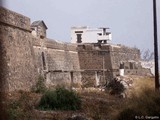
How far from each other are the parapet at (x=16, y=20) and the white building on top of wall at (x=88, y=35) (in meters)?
28.1

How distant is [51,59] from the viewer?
83.8ft

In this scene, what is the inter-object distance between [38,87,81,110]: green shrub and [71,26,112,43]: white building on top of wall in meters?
34.3

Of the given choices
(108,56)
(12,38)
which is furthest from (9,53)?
(108,56)

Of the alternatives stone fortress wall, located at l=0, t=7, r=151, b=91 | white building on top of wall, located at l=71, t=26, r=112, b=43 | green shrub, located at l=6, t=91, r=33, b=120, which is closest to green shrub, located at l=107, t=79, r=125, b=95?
stone fortress wall, located at l=0, t=7, r=151, b=91

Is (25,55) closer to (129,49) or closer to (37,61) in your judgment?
Result: (37,61)

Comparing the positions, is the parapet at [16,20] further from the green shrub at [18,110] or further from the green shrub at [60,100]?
the green shrub at [18,110]

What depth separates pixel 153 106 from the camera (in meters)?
9.04


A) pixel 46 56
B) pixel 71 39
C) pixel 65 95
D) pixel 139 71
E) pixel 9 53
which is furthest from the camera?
pixel 71 39

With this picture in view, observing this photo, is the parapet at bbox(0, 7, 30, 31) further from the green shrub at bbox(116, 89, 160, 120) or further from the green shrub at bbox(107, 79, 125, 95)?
the green shrub at bbox(116, 89, 160, 120)

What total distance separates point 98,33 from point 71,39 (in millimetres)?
3544

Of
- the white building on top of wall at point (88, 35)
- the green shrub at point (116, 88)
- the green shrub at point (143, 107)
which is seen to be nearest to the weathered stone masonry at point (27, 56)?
the green shrub at point (116, 88)

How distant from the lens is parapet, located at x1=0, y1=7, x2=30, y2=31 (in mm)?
15950

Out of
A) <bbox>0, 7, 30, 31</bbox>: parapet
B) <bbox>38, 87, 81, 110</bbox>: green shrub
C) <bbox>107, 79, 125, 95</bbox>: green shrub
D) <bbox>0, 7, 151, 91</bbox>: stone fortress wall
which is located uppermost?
<bbox>0, 7, 30, 31</bbox>: parapet

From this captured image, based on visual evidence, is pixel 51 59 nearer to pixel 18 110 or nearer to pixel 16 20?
pixel 16 20
